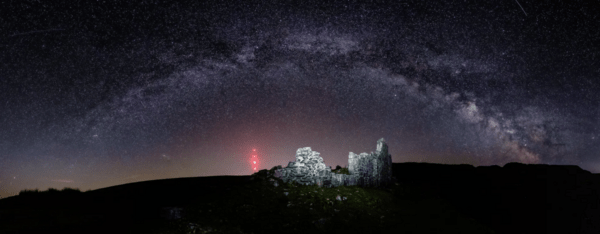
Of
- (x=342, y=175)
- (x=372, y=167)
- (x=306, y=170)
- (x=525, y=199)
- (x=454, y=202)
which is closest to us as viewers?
(x=306, y=170)

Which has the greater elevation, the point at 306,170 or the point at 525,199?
the point at 306,170

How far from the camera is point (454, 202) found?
66.3 ft

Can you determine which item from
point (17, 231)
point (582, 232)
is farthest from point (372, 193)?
point (17, 231)

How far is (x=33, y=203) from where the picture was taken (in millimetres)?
15406

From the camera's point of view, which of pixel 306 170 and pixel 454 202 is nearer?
pixel 306 170

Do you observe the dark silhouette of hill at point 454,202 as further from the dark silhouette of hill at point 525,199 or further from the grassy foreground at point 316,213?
the grassy foreground at point 316,213

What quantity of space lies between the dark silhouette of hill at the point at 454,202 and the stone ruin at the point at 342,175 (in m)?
2.32

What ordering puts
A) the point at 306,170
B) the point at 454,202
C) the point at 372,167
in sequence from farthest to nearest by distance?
the point at 372,167, the point at 454,202, the point at 306,170

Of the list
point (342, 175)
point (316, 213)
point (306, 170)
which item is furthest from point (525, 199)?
point (316, 213)

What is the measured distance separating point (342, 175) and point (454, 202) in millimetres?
8028

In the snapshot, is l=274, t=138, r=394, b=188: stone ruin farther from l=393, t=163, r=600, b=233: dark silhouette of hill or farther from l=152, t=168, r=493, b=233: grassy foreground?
l=393, t=163, r=600, b=233: dark silhouette of hill

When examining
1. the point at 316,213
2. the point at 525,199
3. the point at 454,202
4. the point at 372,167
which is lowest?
the point at 525,199

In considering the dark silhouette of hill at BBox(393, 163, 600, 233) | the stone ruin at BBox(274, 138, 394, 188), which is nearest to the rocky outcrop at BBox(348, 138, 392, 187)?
the stone ruin at BBox(274, 138, 394, 188)

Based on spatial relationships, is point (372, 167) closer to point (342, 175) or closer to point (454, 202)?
point (342, 175)
